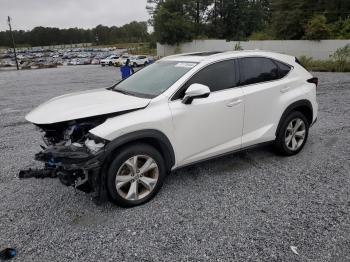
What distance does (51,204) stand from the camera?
12.1ft

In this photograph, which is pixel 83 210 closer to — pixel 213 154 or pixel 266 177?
pixel 213 154

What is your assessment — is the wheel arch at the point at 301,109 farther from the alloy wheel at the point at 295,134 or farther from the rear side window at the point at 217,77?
the rear side window at the point at 217,77

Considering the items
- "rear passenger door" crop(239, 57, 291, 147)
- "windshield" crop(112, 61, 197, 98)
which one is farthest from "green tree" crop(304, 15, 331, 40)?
"windshield" crop(112, 61, 197, 98)

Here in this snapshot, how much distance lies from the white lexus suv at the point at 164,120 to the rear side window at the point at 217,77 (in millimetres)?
12

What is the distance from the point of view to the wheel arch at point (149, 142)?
316 centimetres

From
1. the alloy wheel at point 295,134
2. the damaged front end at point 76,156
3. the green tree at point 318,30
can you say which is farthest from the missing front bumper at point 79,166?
the green tree at point 318,30

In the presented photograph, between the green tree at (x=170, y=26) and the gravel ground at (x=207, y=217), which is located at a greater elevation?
the green tree at (x=170, y=26)

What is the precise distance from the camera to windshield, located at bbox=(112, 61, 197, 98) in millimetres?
3822

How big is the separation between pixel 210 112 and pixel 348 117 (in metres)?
4.99

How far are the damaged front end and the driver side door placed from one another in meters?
0.89

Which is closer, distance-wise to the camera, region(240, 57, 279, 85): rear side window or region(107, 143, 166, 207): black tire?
region(107, 143, 166, 207): black tire

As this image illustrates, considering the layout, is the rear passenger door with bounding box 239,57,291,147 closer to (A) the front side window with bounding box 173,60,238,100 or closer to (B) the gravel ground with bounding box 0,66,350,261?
(A) the front side window with bounding box 173,60,238,100

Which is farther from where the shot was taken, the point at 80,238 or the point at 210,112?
the point at 210,112

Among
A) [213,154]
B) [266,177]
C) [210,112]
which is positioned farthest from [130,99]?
[266,177]
